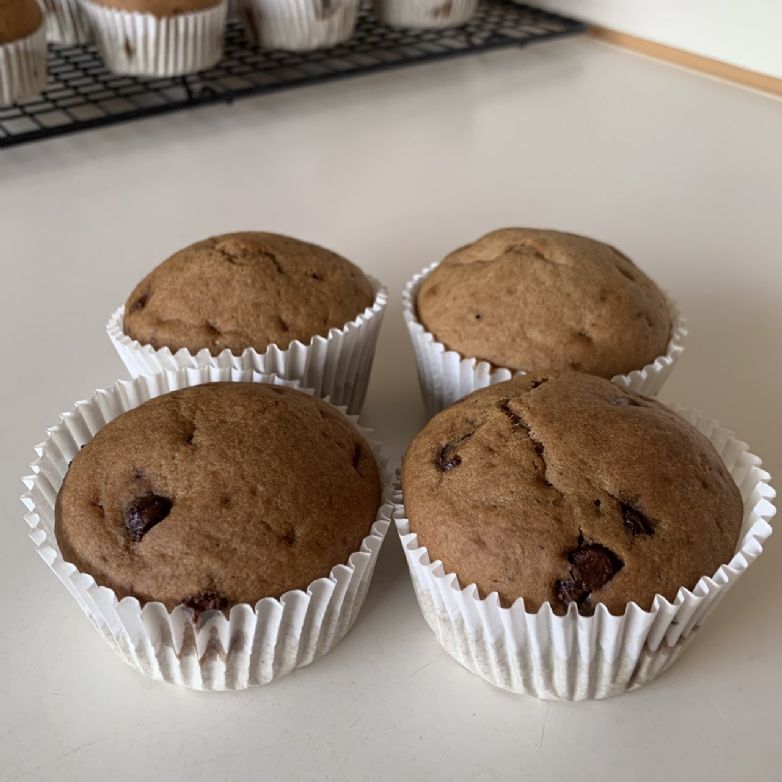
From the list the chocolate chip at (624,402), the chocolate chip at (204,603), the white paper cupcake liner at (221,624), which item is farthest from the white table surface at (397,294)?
the chocolate chip at (624,402)

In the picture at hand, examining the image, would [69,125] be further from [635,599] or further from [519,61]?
[635,599]

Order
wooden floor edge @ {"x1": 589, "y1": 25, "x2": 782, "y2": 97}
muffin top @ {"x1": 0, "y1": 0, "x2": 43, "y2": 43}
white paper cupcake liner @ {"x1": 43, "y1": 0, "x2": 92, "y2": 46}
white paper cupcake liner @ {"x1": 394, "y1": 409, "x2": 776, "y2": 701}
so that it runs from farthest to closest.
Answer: wooden floor edge @ {"x1": 589, "y1": 25, "x2": 782, "y2": 97}
white paper cupcake liner @ {"x1": 43, "y1": 0, "x2": 92, "y2": 46}
muffin top @ {"x1": 0, "y1": 0, "x2": 43, "y2": 43}
white paper cupcake liner @ {"x1": 394, "y1": 409, "x2": 776, "y2": 701}

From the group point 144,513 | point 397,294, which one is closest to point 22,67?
point 397,294

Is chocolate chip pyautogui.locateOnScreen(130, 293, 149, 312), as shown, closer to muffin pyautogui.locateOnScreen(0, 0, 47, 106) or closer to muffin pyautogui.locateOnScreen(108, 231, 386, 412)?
muffin pyautogui.locateOnScreen(108, 231, 386, 412)

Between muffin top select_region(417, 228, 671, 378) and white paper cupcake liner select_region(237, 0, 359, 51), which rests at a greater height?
muffin top select_region(417, 228, 671, 378)

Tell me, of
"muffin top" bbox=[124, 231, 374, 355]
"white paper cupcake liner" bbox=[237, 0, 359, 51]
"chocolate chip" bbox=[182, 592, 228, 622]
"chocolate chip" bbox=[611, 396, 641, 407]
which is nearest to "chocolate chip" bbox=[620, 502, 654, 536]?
"chocolate chip" bbox=[611, 396, 641, 407]

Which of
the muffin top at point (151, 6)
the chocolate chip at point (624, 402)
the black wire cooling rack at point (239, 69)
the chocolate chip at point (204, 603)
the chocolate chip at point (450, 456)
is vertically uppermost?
the chocolate chip at point (624, 402)

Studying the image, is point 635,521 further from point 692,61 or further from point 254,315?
point 692,61

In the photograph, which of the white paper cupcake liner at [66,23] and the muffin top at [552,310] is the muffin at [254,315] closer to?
the muffin top at [552,310]
